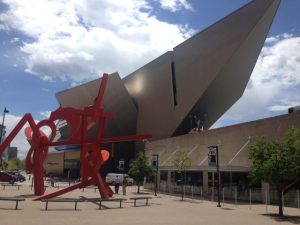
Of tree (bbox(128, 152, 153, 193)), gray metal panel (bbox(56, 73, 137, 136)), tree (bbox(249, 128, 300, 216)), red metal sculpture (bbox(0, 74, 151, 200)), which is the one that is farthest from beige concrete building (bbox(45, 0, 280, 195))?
red metal sculpture (bbox(0, 74, 151, 200))

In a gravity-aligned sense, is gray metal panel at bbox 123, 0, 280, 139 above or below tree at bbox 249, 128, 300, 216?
above

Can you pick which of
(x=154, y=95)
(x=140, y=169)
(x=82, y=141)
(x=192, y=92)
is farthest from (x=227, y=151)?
(x=154, y=95)

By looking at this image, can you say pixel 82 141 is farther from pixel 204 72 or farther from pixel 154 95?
pixel 154 95

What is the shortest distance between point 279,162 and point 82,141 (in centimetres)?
1296

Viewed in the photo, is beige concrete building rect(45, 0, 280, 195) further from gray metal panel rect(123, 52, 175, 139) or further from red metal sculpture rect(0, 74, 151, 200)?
red metal sculpture rect(0, 74, 151, 200)

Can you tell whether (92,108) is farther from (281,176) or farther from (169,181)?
(169,181)

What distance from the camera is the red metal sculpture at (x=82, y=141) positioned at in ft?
83.6

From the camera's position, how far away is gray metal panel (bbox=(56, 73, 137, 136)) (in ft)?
202

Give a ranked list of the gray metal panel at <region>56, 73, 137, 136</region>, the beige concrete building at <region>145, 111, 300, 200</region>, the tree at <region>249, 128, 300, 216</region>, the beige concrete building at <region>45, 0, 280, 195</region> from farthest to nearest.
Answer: the gray metal panel at <region>56, 73, 137, 136</region> < the beige concrete building at <region>45, 0, 280, 195</region> < the beige concrete building at <region>145, 111, 300, 200</region> < the tree at <region>249, 128, 300, 216</region>

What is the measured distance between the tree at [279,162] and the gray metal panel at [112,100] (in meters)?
41.2

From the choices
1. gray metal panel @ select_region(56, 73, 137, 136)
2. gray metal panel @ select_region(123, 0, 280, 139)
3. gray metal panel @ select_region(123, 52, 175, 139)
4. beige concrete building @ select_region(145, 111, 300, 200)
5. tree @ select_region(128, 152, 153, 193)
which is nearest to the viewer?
beige concrete building @ select_region(145, 111, 300, 200)

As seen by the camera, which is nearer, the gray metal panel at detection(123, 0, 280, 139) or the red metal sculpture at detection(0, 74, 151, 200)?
the red metal sculpture at detection(0, 74, 151, 200)

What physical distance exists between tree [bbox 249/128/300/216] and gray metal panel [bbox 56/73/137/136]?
4117 cm

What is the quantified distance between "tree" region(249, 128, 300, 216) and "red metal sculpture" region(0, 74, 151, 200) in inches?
287
